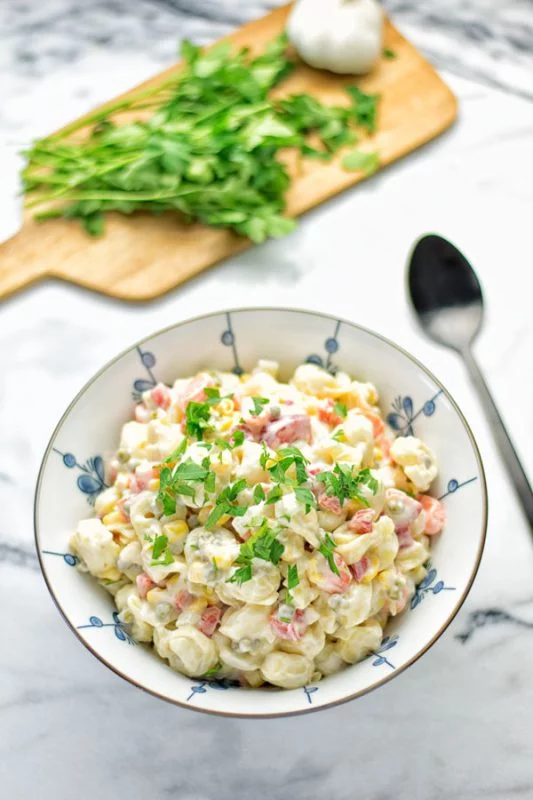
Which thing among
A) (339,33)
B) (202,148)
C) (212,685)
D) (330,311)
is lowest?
(212,685)

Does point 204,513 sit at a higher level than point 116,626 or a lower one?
higher

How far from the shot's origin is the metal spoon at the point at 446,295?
177 cm

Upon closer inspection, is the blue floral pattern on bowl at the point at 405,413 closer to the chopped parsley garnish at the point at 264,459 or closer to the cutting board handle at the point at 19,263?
the chopped parsley garnish at the point at 264,459

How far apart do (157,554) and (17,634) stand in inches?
18.0

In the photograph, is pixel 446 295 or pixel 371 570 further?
pixel 446 295

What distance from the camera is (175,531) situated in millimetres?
1264

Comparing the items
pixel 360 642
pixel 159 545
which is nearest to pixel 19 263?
pixel 159 545

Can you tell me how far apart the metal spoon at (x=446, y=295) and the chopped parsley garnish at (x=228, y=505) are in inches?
26.1

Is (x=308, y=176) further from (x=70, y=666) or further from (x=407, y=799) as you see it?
(x=407, y=799)

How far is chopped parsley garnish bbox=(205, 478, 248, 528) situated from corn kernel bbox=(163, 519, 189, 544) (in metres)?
0.04

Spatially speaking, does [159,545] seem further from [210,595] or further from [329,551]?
[329,551]

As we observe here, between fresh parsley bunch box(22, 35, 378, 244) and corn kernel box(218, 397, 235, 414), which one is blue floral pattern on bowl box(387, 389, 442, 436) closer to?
corn kernel box(218, 397, 235, 414)

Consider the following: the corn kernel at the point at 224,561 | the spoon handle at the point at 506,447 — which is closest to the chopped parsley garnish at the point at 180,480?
the corn kernel at the point at 224,561

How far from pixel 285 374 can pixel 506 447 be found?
44 cm
